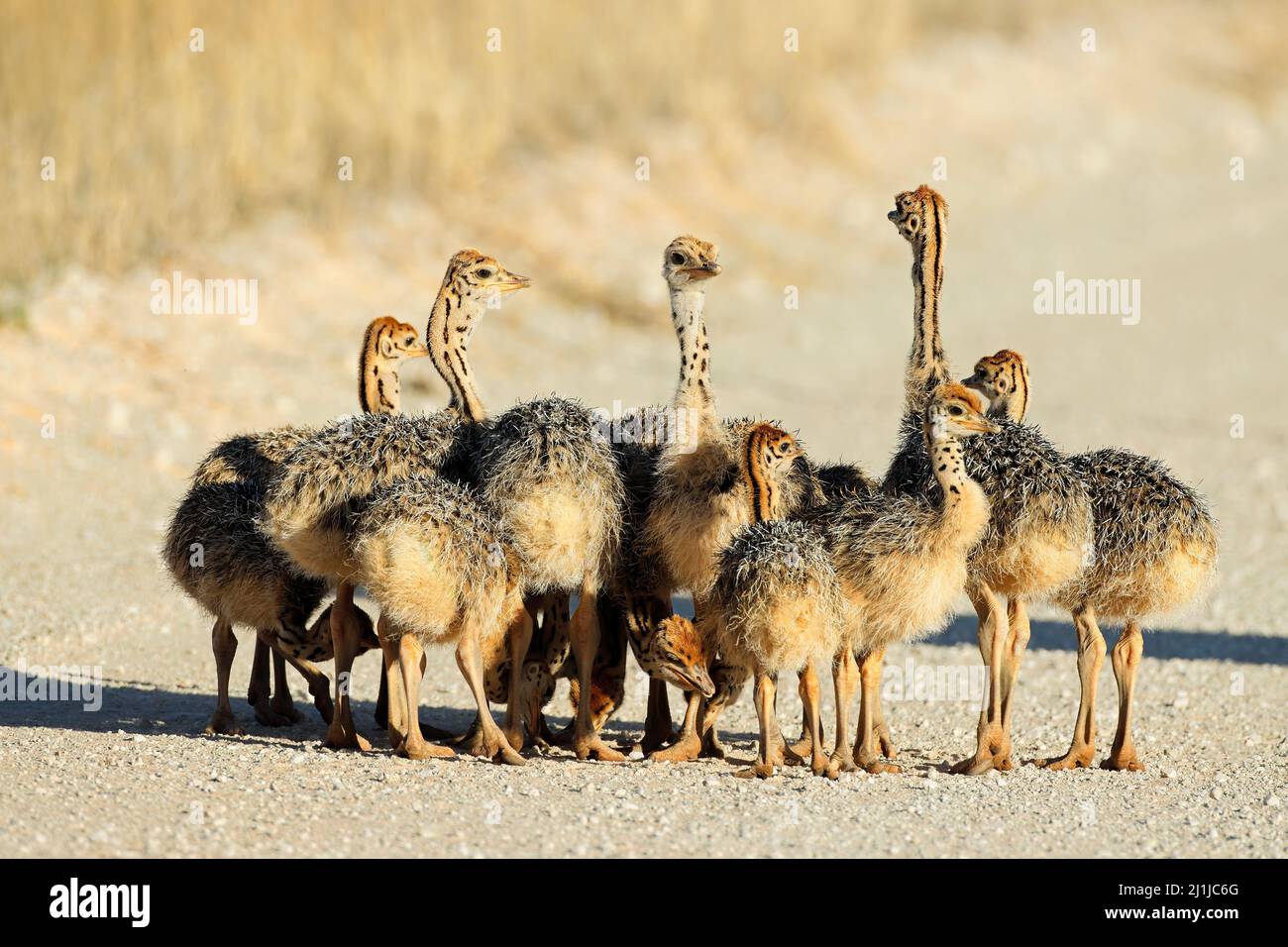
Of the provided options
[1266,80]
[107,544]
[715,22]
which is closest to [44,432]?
[107,544]

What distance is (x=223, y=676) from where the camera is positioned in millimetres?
7895

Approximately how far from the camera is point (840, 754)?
7.33m

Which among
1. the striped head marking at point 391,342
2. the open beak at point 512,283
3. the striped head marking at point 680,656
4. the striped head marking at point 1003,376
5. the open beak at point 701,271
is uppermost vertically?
the open beak at point 512,283

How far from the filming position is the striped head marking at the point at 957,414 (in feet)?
23.7

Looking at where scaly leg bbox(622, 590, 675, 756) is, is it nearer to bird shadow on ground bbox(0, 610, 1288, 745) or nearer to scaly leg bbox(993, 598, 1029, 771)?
bird shadow on ground bbox(0, 610, 1288, 745)

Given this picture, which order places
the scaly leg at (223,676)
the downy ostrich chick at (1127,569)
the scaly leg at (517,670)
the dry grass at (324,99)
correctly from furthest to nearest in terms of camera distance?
the dry grass at (324,99), the scaly leg at (223,676), the scaly leg at (517,670), the downy ostrich chick at (1127,569)

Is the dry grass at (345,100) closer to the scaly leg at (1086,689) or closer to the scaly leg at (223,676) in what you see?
the scaly leg at (223,676)

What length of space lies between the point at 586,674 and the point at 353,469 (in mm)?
1255

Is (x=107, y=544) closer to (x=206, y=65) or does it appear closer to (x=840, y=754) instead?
(x=840, y=754)

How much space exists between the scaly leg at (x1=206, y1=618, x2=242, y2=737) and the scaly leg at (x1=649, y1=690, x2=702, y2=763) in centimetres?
176

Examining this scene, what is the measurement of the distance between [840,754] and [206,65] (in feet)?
39.8

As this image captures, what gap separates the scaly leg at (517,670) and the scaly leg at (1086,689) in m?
2.15

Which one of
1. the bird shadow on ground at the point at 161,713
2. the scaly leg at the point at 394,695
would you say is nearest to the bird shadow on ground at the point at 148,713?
the bird shadow on ground at the point at 161,713

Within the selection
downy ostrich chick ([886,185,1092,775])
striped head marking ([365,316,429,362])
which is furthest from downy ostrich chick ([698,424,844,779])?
striped head marking ([365,316,429,362])
